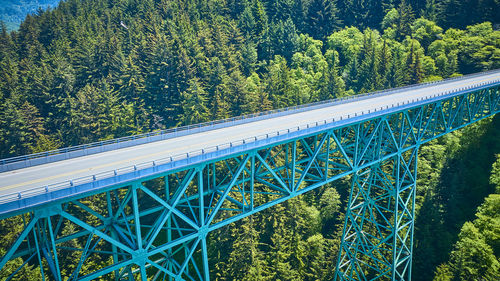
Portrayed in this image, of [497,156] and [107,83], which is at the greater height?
[107,83]

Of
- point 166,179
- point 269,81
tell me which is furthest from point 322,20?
point 166,179

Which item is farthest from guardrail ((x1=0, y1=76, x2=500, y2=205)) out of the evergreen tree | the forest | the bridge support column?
the evergreen tree

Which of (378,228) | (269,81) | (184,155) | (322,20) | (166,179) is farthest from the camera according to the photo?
(322,20)

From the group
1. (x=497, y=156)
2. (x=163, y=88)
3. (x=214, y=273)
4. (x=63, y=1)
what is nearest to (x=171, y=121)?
(x=163, y=88)

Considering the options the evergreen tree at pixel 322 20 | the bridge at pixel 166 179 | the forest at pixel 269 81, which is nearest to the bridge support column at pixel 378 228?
the bridge at pixel 166 179

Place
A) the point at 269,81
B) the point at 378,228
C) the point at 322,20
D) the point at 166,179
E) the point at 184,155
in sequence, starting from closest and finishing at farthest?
the point at 166,179 < the point at 184,155 < the point at 378,228 < the point at 269,81 < the point at 322,20

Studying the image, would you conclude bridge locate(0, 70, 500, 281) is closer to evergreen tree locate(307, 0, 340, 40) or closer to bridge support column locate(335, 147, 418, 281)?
bridge support column locate(335, 147, 418, 281)

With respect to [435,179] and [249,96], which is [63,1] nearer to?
[249,96]

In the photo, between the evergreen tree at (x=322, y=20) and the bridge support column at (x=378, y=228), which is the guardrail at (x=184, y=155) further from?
the evergreen tree at (x=322, y=20)

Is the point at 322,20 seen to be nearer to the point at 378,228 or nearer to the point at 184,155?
the point at 378,228
